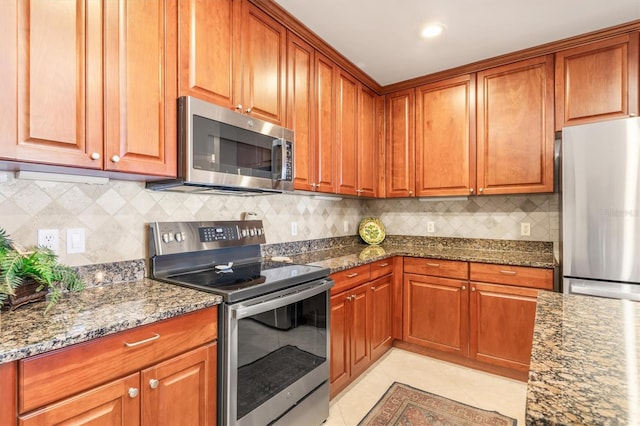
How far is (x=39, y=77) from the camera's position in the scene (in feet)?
3.46

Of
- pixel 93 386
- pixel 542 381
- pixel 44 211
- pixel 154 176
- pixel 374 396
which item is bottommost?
pixel 374 396

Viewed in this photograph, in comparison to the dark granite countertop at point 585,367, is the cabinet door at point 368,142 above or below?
above

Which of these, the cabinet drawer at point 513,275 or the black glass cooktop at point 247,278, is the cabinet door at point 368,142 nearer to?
the cabinet drawer at point 513,275

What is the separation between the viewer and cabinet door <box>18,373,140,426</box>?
86 cm

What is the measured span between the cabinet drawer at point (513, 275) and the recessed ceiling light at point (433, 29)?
5.46 ft

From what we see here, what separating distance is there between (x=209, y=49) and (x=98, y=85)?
562 mm

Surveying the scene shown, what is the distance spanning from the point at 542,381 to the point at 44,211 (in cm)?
173

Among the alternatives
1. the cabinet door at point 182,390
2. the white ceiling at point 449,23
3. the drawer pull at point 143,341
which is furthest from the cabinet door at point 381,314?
the white ceiling at point 449,23

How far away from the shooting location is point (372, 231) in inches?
128

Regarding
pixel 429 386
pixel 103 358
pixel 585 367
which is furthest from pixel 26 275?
pixel 429 386

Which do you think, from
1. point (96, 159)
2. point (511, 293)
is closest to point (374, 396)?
point (511, 293)

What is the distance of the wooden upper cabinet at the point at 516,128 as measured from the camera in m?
2.40

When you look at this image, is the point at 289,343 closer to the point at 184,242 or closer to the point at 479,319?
the point at 184,242

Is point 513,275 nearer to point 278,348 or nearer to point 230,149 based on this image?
point 278,348
